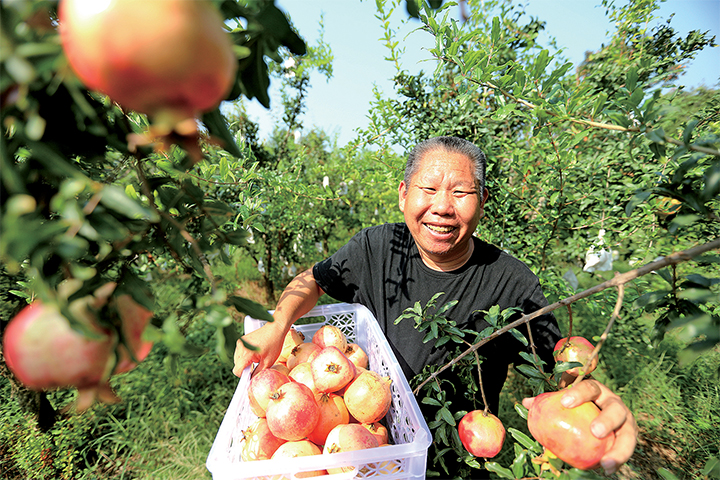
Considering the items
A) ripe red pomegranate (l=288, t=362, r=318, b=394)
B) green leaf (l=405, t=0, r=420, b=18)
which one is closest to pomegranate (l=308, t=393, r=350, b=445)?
ripe red pomegranate (l=288, t=362, r=318, b=394)

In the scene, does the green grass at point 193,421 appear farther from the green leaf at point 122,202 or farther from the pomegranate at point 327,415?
the green leaf at point 122,202

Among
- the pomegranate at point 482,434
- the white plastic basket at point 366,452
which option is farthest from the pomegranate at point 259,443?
the pomegranate at point 482,434

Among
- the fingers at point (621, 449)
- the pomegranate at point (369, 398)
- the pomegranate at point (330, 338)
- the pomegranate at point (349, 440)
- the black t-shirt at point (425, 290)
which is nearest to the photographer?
the fingers at point (621, 449)

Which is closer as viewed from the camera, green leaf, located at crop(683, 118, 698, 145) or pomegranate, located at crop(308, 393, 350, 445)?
green leaf, located at crop(683, 118, 698, 145)

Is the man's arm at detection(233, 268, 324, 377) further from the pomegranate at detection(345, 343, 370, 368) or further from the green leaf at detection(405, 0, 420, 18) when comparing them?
the green leaf at detection(405, 0, 420, 18)

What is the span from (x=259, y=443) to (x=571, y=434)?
92 cm

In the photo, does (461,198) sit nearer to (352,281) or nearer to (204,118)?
(352,281)

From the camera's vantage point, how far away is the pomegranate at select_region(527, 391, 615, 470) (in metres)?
0.64

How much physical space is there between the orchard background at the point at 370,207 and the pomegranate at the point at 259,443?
1.63 feet

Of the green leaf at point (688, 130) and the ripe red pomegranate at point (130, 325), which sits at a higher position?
the green leaf at point (688, 130)

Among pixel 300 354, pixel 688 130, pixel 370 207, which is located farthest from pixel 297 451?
pixel 370 207

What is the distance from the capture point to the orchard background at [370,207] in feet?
1.08

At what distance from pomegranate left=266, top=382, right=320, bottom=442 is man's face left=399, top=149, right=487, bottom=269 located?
87 cm

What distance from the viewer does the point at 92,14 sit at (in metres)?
0.25
